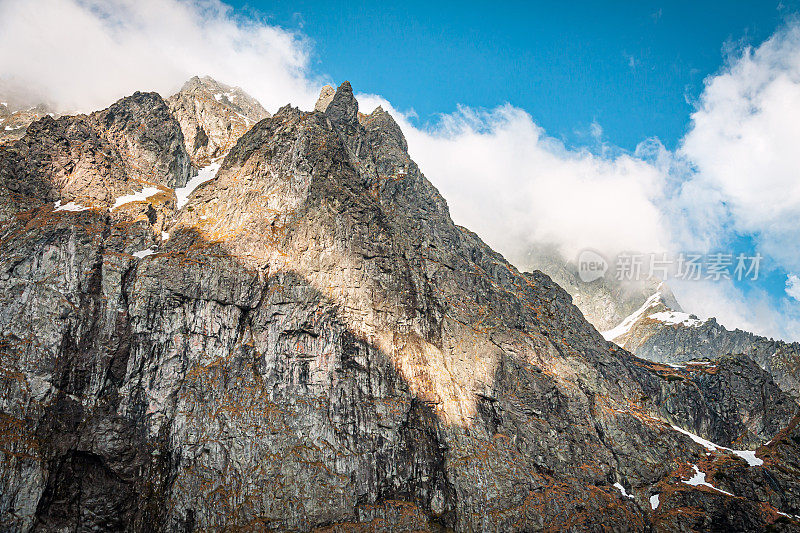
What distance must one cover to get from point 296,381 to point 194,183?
54441mm

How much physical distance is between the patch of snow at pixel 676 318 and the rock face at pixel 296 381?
335 feet

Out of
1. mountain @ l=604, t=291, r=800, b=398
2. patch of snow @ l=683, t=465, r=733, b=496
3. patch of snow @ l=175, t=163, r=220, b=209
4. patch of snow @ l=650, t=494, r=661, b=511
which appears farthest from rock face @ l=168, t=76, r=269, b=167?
mountain @ l=604, t=291, r=800, b=398

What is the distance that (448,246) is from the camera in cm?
7756

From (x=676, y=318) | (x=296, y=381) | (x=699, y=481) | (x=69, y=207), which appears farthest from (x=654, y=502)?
(x=676, y=318)

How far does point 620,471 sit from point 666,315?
153573 mm

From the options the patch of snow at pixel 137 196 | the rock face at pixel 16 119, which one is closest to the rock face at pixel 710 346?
the patch of snow at pixel 137 196

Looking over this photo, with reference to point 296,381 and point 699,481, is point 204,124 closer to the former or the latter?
point 296,381

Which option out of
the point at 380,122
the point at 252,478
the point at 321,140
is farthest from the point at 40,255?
the point at 380,122

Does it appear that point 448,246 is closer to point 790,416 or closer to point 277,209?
point 277,209

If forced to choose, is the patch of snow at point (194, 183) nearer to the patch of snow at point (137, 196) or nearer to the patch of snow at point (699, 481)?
the patch of snow at point (137, 196)

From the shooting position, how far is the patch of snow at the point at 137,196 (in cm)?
6356

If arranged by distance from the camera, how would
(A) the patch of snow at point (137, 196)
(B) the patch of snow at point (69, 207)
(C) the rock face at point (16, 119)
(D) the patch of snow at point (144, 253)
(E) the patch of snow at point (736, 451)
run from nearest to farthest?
(D) the patch of snow at point (144, 253)
(B) the patch of snow at point (69, 207)
(A) the patch of snow at point (137, 196)
(E) the patch of snow at point (736, 451)
(C) the rock face at point (16, 119)

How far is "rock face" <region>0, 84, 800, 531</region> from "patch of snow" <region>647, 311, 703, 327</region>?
10208 centimetres

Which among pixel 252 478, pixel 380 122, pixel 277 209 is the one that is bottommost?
pixel 252 478
